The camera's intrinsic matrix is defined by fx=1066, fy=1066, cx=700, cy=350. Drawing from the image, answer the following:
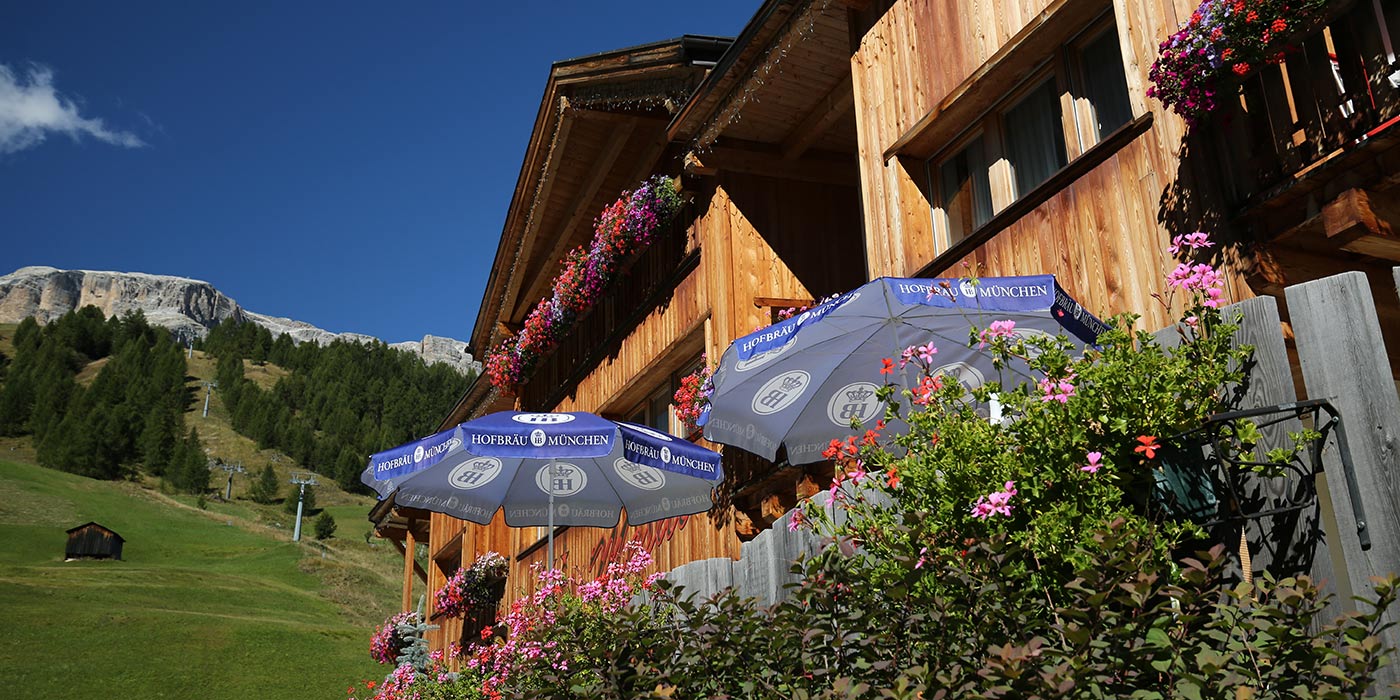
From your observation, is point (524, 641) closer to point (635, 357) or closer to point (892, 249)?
point (892, 249)

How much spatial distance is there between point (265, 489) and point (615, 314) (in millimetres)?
125315

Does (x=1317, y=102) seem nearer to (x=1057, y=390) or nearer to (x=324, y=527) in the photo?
(x=1057, y=390)

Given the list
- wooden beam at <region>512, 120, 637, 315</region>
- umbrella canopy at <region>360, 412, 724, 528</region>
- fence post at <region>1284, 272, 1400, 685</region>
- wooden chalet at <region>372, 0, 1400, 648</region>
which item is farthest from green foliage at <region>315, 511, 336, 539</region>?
fence post at <region>1284, 272, 1400, 685</region>

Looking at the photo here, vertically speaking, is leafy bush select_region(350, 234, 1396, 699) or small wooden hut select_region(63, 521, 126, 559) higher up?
small wooden hut select_region(63, 521, 126, 559)

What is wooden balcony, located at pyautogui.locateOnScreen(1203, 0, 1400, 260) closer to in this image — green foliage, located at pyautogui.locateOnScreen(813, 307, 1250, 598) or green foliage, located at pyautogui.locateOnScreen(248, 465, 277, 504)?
green foliage, located at pyautogui.locateOnScreen(813, 307, 1250, 598)

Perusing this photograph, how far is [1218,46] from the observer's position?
5.09 metres

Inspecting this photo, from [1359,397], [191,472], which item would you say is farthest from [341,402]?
[1359,397]

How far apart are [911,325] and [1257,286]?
229cm

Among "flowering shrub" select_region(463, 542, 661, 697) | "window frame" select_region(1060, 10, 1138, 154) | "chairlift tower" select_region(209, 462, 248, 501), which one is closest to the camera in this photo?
"flowering shrub" select_region(463, 542, 661, 697)

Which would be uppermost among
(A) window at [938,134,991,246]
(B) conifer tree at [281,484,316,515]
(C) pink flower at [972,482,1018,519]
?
(B) conifer tree at [281,484,316,515]

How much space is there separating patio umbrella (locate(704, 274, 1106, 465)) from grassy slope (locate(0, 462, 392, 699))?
36575 millimetres

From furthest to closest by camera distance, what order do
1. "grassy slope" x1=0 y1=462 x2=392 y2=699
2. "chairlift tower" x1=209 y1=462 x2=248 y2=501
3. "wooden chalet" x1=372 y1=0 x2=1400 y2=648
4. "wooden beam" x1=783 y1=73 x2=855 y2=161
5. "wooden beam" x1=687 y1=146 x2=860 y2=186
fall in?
"chairlift tower" x1=209 y1=462 x2=248 y2=501
"grassy slope" x1=0 y1=462 x2=392 y2=699
"wooden beam" x1=687 y1=146 x2=860 y2=186
"wooden beam" x1=783 y1=73 x2=855 y2=161
"wooden chalet" x1=372 y1=0 x2=1400 y2=648

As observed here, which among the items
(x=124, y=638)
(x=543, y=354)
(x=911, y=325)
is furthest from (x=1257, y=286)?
(x=124, y=638)

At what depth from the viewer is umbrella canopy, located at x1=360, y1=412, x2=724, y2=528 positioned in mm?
8734
